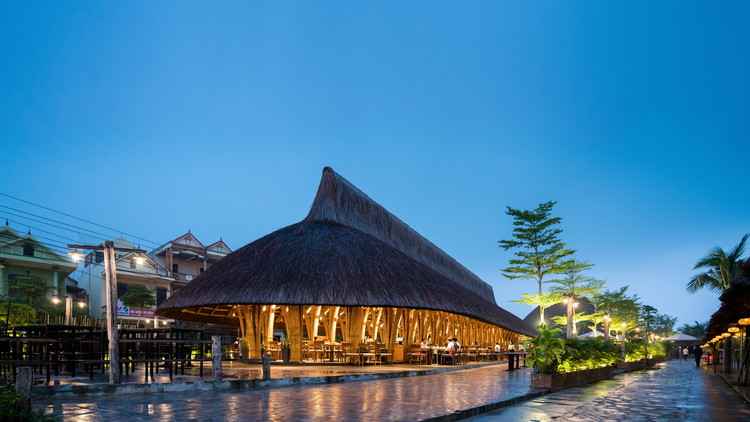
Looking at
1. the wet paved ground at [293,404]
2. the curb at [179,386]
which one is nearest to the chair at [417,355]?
the curb at [179,386]

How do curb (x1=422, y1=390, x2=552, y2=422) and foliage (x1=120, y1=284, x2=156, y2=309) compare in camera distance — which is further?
foliage (x1=120, y1=284, x2=156, y2=309)

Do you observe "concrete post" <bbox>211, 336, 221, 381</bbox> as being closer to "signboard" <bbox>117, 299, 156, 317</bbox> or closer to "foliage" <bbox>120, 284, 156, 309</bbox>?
"signboard" <bbox>117, 299, 156, 317</bbox>

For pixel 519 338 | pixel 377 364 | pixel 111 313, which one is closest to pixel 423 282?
pixel 377 364

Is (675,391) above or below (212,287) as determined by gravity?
below

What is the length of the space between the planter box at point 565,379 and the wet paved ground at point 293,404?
115 centimetres

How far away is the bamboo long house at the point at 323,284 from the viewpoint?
71.0ft

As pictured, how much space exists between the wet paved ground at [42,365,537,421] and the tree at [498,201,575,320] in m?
32.6

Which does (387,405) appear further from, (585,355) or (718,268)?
(718,268)

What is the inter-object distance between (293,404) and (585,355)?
12630mm

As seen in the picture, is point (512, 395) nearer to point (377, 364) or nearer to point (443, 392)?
point (443, 392)

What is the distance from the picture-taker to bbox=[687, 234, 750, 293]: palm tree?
3481 centimetres

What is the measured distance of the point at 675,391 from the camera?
16438mm

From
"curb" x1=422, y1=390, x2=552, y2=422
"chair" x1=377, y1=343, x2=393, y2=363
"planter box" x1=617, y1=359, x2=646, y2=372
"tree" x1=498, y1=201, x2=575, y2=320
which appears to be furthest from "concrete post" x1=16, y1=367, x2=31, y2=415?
"tree" x1=498, y1=201, x2=575, y2=320

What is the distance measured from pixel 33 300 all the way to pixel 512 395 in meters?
35.5
